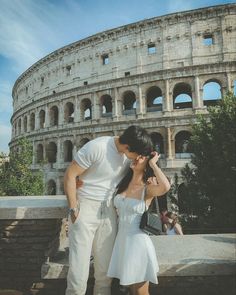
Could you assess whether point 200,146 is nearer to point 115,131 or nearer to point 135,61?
point 115,131

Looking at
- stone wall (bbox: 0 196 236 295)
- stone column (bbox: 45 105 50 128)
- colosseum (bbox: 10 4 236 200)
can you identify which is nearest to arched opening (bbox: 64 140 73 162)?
colosseum (bbox: 10 4 236 200)

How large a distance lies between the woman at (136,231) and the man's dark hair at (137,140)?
0.11 m

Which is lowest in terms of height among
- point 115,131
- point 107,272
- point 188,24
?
point 107,272

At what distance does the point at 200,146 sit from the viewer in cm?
1242

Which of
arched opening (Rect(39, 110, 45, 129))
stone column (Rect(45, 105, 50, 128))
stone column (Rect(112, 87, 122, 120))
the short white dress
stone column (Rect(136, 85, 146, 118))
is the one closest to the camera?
the short white dress

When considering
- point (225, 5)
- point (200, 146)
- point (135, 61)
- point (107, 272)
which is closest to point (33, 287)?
point (107, 272)

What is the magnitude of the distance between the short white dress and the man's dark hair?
48cm

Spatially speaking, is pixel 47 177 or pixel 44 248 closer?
pixel 44 248

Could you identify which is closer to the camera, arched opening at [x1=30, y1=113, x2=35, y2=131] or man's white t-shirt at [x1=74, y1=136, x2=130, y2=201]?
man's white t-shirt at [x1=74, y1=136, x2=130, y2=201]

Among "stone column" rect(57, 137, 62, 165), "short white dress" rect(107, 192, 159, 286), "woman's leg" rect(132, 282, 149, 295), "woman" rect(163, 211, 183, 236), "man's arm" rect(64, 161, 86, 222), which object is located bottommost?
"woman" rect(163, 211, 183, 236)

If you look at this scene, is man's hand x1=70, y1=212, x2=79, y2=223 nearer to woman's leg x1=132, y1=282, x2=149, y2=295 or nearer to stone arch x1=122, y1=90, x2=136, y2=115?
woman's leg x1=132, y1=282, x2=149, y2=295

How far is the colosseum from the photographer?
18.6 m

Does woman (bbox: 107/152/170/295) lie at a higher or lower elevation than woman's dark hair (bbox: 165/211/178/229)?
higher

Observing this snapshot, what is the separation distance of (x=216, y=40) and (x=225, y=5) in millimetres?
2391
